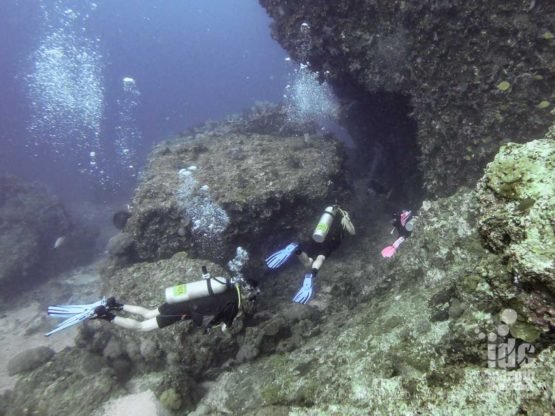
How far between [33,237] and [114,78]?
128m

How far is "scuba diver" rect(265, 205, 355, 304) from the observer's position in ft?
22.3

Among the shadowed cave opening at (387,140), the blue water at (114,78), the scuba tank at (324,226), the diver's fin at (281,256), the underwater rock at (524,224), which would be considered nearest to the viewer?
the underwater rock at (524,224)

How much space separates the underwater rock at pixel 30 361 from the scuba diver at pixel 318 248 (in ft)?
15.5

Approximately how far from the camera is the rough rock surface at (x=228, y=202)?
26.4 ft

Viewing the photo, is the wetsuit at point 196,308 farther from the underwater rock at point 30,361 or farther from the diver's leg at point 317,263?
the underwater rock at point 30,361

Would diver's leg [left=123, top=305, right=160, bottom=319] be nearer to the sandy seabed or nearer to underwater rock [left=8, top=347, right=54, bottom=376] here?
underwater rock [left=8, top=347, right=54, bottom=376]

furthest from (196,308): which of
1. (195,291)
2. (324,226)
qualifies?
(324,226)

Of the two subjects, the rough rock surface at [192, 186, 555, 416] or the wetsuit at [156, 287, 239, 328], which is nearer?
the rough rock surface at [192, 186, 555, 416]

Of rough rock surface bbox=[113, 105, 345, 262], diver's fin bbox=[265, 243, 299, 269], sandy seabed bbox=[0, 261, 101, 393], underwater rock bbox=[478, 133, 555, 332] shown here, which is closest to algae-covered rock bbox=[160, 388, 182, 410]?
diver's fin bbox=[265, 243, 299, 269]

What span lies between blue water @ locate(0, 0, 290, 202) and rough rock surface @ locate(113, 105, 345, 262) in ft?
77.9

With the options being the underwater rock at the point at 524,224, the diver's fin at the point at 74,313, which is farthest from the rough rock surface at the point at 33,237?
the underwater rock at the point at 524,224

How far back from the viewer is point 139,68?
145 metres

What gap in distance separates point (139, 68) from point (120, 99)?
43.2m

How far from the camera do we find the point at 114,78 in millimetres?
126625
